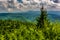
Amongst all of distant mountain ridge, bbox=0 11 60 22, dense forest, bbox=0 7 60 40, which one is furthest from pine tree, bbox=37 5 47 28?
distant mountain ridge, bbox=0 11 60 22

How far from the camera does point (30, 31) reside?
5.80m

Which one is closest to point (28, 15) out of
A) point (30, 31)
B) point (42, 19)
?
point (42, 19)

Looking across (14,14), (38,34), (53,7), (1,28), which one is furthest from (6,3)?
(38,34)

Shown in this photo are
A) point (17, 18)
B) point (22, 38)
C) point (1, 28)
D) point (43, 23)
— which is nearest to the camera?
point (22, 38)

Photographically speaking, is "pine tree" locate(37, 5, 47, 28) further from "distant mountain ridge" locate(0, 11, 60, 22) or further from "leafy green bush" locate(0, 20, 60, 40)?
"distant mountain ridge" locate(0, 11, 60, 22)

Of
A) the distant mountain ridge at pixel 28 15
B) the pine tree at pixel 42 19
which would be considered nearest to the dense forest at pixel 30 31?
the pine tree at pixel 42 19

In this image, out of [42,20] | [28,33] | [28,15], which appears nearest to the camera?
[28,33]

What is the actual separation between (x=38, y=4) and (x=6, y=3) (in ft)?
2.81

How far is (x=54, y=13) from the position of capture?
7.86 meters

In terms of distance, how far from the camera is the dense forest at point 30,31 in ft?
18.4

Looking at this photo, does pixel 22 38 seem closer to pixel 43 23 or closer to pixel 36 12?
pixel 43 23

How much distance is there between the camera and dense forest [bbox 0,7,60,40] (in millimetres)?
5605

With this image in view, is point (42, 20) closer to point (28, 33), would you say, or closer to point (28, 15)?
point (28, 33)

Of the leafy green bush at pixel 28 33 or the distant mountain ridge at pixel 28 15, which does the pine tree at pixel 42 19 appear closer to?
the leafy green bush at pixel 28 33
